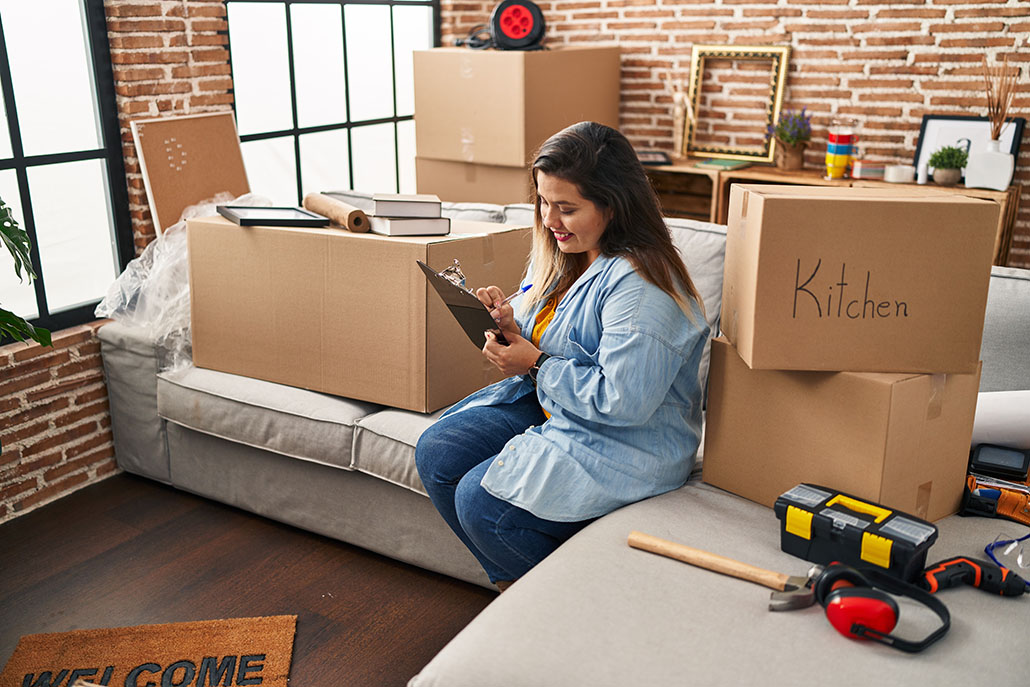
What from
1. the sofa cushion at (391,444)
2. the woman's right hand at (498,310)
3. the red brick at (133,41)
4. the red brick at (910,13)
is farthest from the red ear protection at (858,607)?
the red brick at (910,13)

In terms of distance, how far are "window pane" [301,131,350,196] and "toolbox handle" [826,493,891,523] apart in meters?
2.61

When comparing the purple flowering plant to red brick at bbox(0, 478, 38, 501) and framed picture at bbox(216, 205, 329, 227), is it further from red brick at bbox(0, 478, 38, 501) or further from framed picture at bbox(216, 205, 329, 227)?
red brick at bbox(0, 478, 38, 501)

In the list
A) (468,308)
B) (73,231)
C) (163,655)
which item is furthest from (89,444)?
(468,308)

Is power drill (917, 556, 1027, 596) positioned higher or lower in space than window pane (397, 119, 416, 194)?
lower

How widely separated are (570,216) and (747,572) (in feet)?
2.40

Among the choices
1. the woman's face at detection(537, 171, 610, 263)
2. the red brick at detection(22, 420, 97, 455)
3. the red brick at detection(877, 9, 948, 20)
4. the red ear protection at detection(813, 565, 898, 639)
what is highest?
the red brick at detection(877, 9, 948, 20)

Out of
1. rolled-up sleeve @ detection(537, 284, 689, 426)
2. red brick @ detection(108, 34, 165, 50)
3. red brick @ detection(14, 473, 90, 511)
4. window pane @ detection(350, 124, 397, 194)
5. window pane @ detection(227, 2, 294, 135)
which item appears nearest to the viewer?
rolled-up sleeve @ detection(537, 284, 689, 426)

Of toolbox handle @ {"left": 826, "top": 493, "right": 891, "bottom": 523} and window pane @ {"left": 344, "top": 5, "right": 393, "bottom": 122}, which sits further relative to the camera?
window pane @ {"left": 344, "top": 5, "right": 393, "bottom": 122}

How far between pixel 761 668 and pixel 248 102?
113 inches

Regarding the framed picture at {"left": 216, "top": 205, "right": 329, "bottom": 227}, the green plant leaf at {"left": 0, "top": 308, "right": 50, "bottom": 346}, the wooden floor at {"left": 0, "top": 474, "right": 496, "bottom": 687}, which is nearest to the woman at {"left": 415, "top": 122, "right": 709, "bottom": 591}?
the wooden floor at {"left": 0, "top": 474, "right": 496, "bottom": 687}

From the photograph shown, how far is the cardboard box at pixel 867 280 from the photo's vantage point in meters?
1.52

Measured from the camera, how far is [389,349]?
90.0 inches

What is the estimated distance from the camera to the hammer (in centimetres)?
139

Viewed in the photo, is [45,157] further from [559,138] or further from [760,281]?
[760,281]
